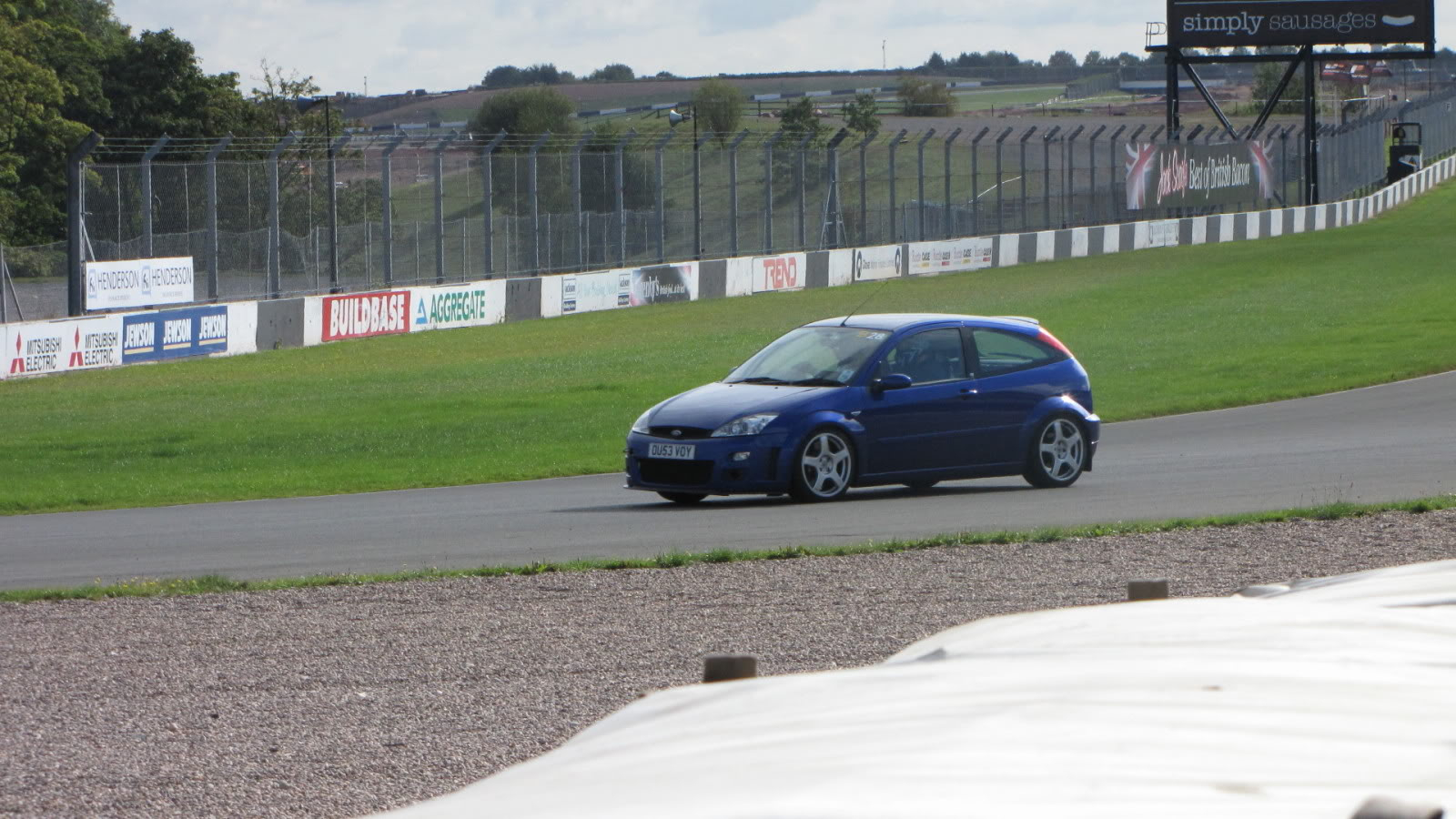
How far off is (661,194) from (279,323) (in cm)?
1201

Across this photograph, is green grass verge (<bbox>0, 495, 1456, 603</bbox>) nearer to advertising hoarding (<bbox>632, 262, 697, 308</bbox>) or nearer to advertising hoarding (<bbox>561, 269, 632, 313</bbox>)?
advertising hoarding (<bbox>561, 269, 632, 313</bbox>)

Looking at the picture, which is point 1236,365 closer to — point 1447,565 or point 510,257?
point 510,257

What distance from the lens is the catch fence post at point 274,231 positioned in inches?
1185

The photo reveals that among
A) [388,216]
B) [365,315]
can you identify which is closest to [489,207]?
[388,216]

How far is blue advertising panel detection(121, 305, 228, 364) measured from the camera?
27.7 meters

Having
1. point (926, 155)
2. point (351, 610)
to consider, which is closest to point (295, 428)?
point (351, 610)

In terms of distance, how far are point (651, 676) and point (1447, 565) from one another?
11.4 ft

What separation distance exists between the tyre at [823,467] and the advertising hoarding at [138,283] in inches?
686

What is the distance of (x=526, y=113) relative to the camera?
106 metres

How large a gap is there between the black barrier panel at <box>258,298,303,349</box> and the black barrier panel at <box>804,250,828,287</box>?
14870 mm

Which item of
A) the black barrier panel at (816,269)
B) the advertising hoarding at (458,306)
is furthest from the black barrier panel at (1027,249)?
the advertising hoarding at (458,306)

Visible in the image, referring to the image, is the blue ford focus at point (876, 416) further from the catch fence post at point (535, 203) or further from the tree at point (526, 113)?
the tree at point (526, 113)

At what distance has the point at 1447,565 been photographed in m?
4.22

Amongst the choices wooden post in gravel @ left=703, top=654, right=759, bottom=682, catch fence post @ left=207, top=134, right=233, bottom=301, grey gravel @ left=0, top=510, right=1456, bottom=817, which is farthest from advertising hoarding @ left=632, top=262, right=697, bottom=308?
wooden post in gravel @ left=703, top=654, right=759, bottom=682
